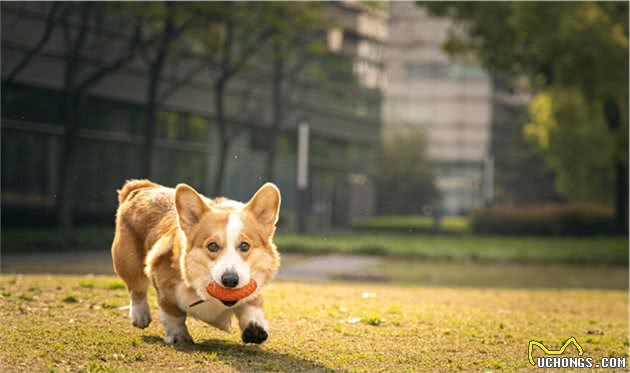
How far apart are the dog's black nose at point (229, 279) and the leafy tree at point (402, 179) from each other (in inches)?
2895

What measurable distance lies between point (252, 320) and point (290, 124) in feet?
134

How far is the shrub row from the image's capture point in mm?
45625

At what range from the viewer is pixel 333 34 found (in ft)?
167

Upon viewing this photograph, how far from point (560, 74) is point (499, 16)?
422 cm

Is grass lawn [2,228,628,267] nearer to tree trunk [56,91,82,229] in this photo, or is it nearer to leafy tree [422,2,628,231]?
tree trunk [56,91,82,229]

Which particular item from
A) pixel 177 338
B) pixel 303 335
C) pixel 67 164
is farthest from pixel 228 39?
pixel 177 338

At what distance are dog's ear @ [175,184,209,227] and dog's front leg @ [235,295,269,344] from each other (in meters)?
0.69

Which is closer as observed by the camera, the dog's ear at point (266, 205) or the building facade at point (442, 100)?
the dog's ear at point (266, 205)

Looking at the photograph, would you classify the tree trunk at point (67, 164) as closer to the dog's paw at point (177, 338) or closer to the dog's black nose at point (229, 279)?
the dog's paw at point (177, 338)

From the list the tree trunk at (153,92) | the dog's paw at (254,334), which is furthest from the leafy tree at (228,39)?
the dog's paw at (254,334)

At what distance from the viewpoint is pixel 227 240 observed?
24.1 feet

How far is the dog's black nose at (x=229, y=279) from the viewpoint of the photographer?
23.9 ft

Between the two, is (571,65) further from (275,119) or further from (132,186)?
(132,186)

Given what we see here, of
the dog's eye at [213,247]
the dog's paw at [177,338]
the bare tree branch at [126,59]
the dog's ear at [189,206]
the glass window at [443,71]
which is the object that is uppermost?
the glass window at [443,71]
